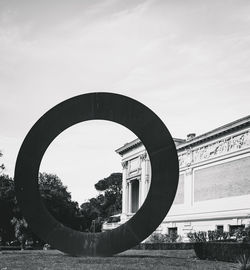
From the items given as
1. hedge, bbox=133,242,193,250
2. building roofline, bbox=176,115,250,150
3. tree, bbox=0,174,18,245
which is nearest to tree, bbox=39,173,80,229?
tree, bbox=0,174,18,245

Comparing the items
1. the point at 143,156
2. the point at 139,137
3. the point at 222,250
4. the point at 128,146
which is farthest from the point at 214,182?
the point at 139,137

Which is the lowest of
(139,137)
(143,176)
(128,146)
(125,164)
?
(139,137)

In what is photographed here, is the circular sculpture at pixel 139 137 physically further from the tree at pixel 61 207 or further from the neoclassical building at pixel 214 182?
the tree at pixel 61 207

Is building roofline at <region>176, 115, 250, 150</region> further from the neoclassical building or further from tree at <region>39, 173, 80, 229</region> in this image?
tree at <region>39, 173, 80, 229</region>

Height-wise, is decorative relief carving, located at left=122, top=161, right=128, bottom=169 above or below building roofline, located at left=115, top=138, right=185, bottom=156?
below

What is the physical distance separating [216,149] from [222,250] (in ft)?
82.4

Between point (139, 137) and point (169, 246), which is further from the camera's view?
point (169, 246)

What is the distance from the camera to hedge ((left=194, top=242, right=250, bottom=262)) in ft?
56.6

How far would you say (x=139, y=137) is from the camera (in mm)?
16250

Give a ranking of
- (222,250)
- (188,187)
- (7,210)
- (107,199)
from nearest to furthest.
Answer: (222,250) < (188,187) < (7,210) < (107,199)

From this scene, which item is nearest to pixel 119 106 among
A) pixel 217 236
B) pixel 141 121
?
pixel 141 121

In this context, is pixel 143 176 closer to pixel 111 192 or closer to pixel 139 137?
pixel 111 192

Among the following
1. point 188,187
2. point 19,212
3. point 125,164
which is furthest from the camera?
point 125,164

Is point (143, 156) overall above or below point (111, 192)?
above
